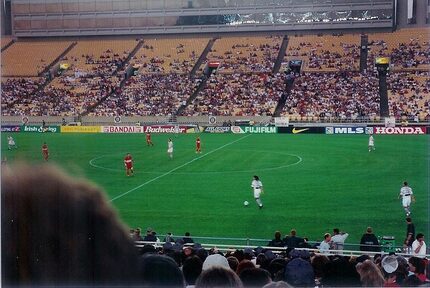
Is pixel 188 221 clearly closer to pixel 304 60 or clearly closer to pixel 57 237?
pixel 57 237

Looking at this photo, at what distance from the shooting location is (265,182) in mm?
8406

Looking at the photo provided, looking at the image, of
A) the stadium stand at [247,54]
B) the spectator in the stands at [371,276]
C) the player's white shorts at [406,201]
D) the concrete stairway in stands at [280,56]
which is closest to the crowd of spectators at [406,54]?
the concrete stairway in stands at [280,56]

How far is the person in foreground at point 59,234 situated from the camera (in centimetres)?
138

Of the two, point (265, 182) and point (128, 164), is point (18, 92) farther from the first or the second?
point (265, 182)

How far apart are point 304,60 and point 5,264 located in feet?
54.5

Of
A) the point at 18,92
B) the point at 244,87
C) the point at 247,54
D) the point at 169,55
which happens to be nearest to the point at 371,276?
the point at 18,92

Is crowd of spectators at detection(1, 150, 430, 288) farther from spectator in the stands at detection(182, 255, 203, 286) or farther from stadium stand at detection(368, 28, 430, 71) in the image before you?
stadium stand at detection(368, 28, 430, 71)

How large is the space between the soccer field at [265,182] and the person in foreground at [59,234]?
2.06 metres

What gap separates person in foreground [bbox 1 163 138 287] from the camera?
138 cm

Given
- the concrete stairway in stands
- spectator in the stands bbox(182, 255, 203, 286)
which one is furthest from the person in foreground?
the concrete stairway in stands

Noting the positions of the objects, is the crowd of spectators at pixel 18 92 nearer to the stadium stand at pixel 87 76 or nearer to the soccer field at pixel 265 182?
the soccer field at pixel 265 182

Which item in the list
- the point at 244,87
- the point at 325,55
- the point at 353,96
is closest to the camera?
the point at 353,96

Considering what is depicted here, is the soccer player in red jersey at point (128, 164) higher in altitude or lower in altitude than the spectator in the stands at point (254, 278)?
lower

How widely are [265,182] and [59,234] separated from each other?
6.98m
